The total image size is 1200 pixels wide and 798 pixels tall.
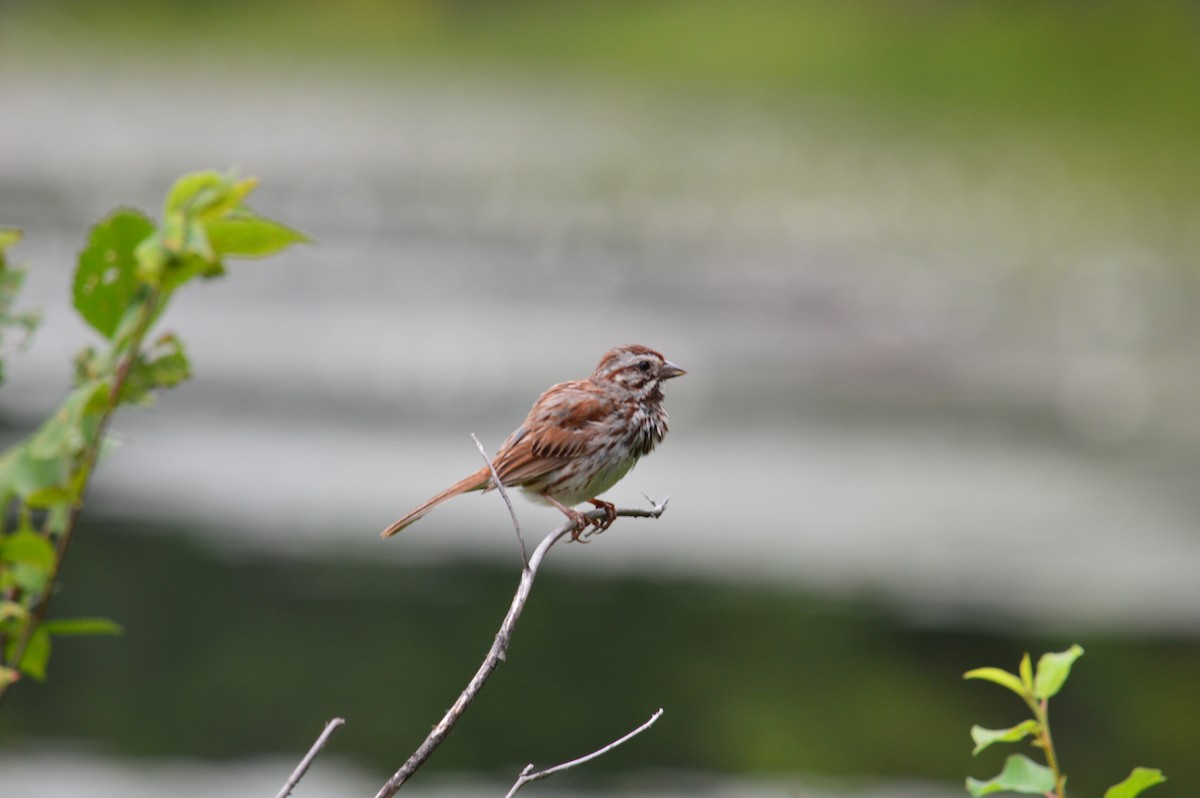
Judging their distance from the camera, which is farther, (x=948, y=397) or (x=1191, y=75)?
(x=1191, y=75)

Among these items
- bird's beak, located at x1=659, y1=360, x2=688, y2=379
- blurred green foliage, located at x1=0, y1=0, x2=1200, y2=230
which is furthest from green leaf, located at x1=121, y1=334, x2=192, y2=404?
blurred green foliage, located at x1=0, y1=0, x2=1200, y2=230

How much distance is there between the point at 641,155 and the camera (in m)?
35.1

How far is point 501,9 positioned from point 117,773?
104 feet

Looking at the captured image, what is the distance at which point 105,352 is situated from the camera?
2.47 metres

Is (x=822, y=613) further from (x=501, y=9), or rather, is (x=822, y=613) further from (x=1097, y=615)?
(x=501, y=9)

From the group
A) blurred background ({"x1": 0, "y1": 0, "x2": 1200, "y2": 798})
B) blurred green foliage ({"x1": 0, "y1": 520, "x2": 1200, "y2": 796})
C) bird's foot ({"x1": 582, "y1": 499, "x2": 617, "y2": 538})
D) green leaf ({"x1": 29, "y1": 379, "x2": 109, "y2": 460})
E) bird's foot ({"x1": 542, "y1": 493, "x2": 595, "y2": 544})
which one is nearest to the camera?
green leaf ({"x1": 29, "y1": 379, "x2": 109, "y2": 460})

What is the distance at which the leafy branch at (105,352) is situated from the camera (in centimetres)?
237

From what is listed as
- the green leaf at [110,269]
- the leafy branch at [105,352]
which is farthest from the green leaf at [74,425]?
the green leaf at [110,269]

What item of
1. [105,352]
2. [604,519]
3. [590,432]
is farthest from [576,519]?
[105,352]

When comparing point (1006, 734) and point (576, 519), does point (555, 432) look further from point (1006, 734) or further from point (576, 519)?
point (1006, 734)

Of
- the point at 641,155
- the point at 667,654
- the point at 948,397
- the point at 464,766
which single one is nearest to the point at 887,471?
the point at 948,397

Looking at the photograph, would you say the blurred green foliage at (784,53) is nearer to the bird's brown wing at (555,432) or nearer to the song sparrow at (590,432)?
the song sparrow at (590,432)

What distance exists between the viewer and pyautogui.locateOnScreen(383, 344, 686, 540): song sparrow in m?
4.79

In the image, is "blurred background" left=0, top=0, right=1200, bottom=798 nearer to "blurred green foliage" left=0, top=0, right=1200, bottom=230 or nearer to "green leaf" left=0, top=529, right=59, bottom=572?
"blurred green foliage" left=0, top=0, right=1200, bottom=230
